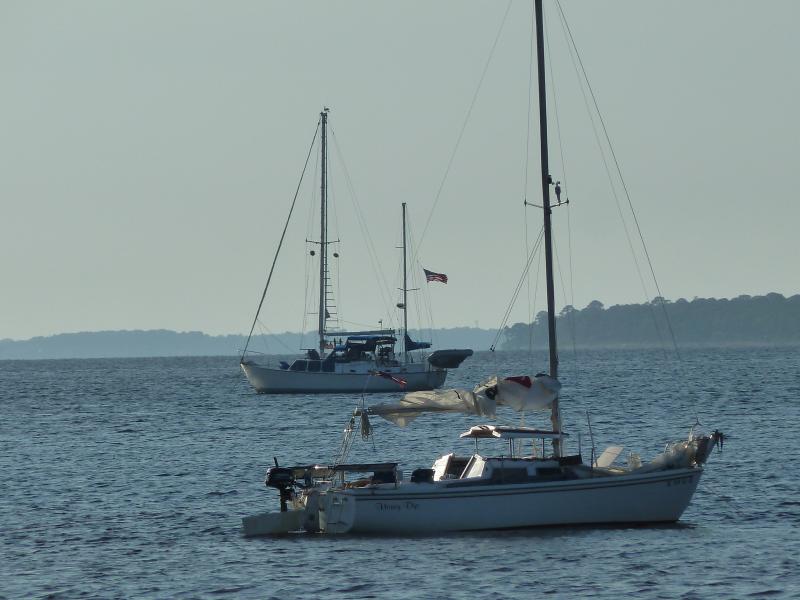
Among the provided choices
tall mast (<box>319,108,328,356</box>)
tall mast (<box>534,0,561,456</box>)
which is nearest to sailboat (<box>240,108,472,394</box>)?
tall mast (<box>319,108,328,356</box>)

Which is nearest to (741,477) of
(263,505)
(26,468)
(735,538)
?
(735,538)

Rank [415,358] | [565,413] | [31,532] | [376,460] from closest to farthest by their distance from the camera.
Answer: [31,532] < [376,460] < [565,413] < [415,358]

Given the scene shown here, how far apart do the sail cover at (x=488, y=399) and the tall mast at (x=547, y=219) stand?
48cm

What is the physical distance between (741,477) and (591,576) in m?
21.1

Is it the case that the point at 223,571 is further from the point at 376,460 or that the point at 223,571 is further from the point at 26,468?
the point at 26,468

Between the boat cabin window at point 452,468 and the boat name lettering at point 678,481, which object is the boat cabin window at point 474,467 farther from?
the boat name lettering at point 678,481

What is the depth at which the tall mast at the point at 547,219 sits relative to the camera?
44.2 metres

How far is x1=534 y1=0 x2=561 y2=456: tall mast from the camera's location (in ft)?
145

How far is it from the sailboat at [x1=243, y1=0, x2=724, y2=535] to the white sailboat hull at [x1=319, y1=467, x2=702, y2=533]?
3 cm

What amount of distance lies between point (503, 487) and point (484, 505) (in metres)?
0.76

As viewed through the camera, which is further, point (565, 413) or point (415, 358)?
point (415, 358)

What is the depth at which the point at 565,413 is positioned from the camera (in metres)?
95.6

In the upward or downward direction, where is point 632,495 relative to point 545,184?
downward

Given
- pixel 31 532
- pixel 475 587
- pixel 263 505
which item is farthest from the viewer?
pixel 263 505
